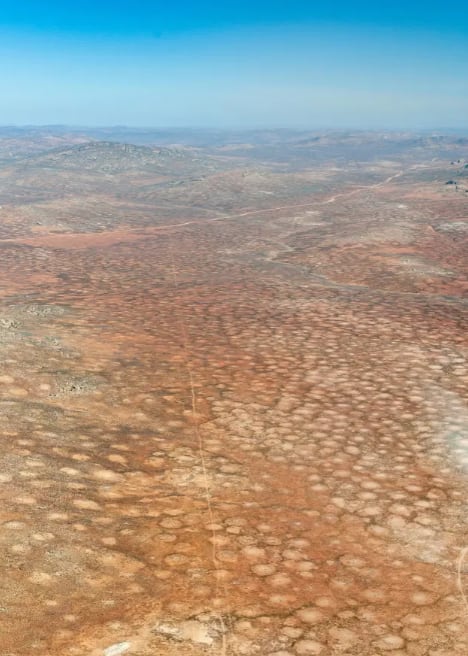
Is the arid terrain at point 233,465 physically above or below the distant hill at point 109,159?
below

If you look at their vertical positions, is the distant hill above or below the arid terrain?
above

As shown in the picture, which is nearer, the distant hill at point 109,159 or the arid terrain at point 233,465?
the arid terrain at point 233,465

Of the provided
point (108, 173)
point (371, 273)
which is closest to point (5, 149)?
point (108, 173)

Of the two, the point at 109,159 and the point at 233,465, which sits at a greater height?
the point at 109,159

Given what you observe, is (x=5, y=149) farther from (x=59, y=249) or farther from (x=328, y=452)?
(x=328, y=452)

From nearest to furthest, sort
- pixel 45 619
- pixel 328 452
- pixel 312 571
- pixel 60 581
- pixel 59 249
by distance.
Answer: pixel 45 619, pixel 60 581, pixel 312 571, pixel 328 452, pixel 59 249

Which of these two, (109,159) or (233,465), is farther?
(109,159)

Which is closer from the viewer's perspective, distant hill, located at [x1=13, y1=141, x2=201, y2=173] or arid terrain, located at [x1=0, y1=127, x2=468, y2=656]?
arid terrain, located at [x1=0, y1=127, x2=468, y2=656]

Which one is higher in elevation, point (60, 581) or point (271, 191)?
point (271, 191)
